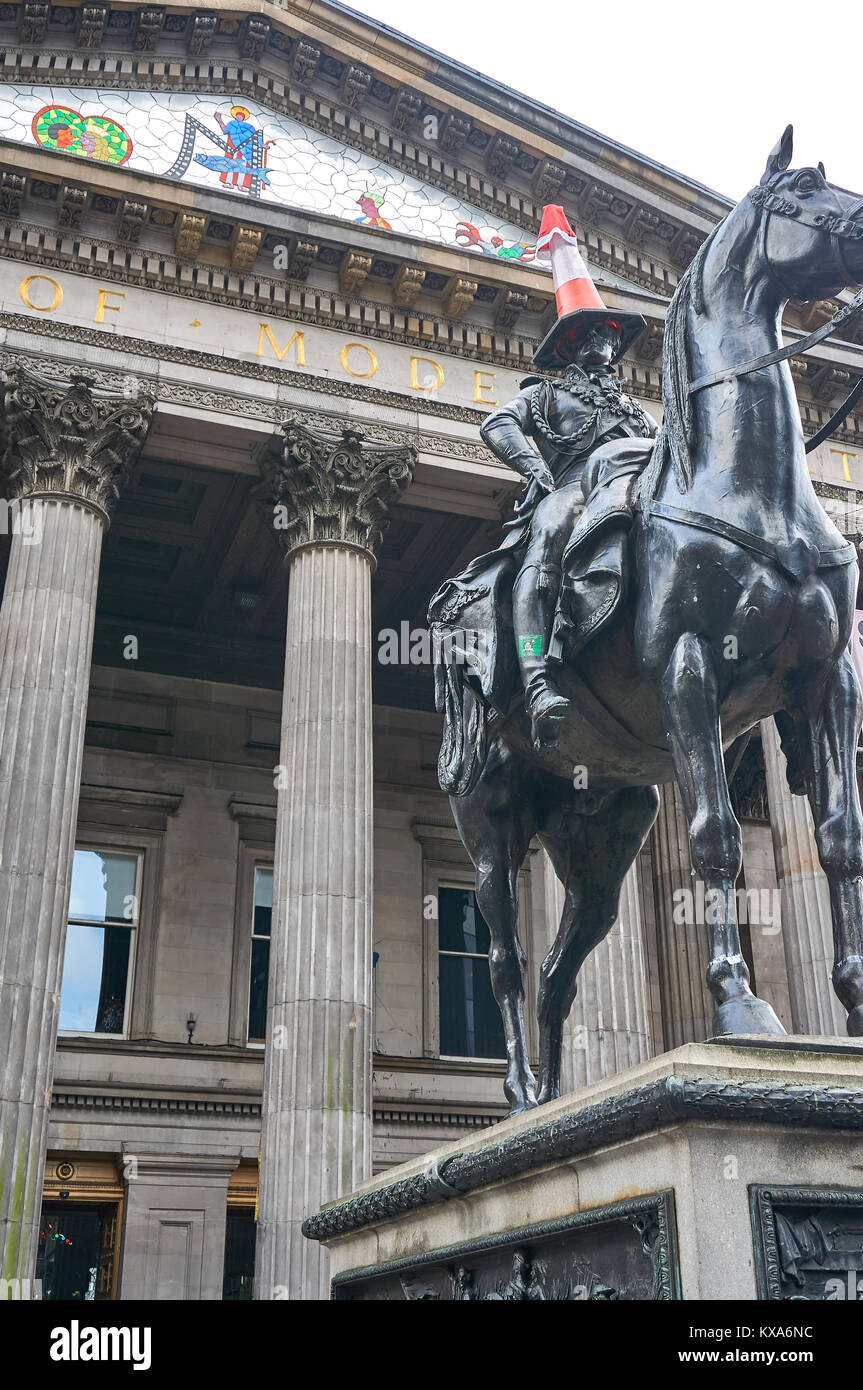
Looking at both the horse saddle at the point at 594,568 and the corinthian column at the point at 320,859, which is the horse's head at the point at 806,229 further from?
the corinthian column at the point at 320,859

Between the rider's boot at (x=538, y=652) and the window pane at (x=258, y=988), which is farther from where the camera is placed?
the window pane at (x=258, y=988)

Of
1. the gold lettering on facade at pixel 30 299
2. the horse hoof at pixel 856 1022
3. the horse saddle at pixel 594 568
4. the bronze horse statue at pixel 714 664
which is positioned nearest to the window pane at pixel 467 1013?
the gold lettering on facade at pixel 30 299

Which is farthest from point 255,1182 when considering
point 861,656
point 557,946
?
point 557,946

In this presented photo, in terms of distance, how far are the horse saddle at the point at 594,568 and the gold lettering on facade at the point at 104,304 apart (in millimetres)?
13045

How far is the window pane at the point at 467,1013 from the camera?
23547mm

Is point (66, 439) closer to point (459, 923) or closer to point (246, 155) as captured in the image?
point (246, 155)

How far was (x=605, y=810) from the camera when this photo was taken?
6.18 metres

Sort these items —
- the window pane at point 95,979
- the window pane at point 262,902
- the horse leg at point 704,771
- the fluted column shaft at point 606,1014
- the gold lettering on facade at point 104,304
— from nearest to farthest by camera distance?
the horse leg at point 704,771 → the fluted column shaft at point 606,1014 → the gold lettering on facade at point 104,304 → the window pane at point 95,979 → the window pane at point 262,902

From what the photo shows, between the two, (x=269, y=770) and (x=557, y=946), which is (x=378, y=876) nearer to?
(x=269, y=770)

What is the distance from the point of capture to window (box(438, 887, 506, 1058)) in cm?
2359

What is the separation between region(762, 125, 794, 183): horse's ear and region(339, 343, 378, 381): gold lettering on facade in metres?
13.1

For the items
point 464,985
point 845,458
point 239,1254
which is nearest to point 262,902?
point 464,985
